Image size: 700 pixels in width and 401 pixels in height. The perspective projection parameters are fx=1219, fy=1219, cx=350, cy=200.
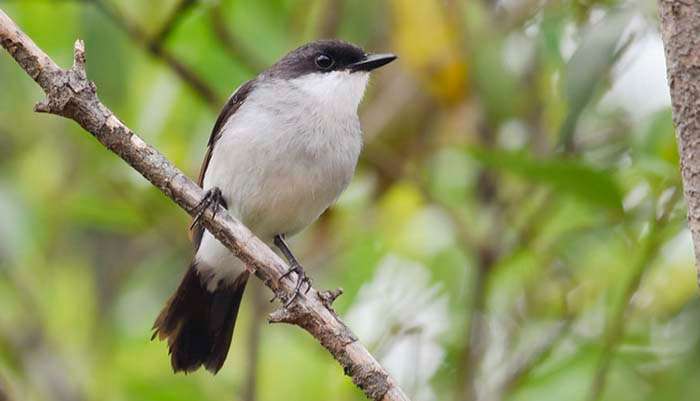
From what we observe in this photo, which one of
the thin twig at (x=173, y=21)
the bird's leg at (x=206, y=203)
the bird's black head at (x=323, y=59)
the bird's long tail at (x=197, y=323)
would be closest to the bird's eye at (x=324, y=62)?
the bird's black head at (x=323, y=59)

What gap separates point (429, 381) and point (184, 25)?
1.65m

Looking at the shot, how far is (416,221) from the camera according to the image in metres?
4.78

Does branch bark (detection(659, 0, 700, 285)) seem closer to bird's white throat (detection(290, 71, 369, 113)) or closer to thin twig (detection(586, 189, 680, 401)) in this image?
thin twig (detection(586, 189, 680, 401))

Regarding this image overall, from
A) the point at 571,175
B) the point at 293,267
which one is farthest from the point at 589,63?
the point at 293,267

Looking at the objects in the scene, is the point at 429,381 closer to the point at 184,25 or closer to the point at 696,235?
the point at 184,25

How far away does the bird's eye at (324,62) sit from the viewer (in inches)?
179

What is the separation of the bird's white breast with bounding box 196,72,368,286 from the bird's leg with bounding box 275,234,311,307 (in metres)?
0.06

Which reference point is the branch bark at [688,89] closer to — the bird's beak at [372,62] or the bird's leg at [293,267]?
the bird's leg at [293,267]

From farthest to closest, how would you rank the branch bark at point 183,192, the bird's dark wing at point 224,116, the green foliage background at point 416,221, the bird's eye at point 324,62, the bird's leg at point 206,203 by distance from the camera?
the bird's eye at point 324,62
the bird's dark wing at point 224,116
the green foliage background at point 416,221
the bird's leg at point 206,203
the branch bark at point 183,192

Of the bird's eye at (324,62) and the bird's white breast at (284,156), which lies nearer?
the bird's white breast at (284,156)

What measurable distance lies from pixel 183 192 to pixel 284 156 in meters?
1.23

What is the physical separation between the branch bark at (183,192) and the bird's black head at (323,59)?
1.46 m

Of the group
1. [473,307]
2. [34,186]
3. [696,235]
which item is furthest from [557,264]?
[696,235]

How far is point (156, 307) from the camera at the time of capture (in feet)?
18.6
